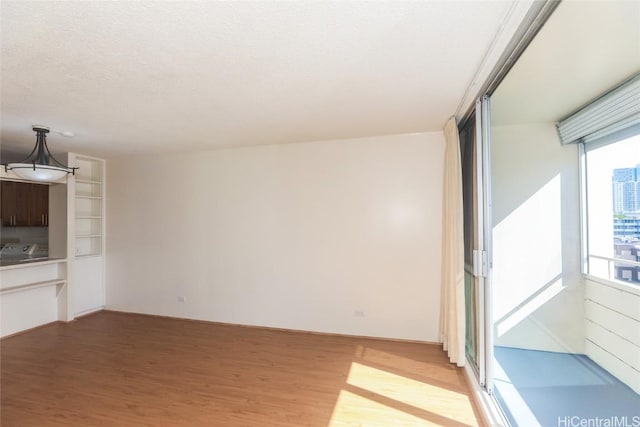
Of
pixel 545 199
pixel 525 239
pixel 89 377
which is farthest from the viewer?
pixel 89 377

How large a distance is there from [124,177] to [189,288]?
227 cm

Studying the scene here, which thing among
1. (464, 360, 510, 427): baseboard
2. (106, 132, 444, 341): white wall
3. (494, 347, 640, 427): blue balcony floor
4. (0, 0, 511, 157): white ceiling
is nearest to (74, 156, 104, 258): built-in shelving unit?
(106, 132, 444, 341): white wall

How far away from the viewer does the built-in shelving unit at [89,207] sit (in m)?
4.76

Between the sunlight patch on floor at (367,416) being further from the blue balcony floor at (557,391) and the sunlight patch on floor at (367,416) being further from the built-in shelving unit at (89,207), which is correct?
the built-in shelving unit at (89,207)

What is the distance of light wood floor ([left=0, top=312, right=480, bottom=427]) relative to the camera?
7.35 feet

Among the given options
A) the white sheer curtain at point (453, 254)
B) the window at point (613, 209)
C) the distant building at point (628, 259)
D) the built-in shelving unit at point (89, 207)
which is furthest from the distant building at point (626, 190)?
the built-in shelving unit at point (89, 207)

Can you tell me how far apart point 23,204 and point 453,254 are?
6.82m

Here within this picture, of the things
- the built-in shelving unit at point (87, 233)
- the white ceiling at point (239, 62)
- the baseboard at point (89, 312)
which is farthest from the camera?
the baseboard at point (89, 312)

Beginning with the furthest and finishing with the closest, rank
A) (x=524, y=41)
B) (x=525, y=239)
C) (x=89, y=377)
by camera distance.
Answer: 1. (x=89, y=377)
2. (x=525, y=239)
3. (x=524, y=41)

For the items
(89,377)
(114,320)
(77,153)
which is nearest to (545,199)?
(89,377)

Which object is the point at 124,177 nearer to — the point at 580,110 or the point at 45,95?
the point at 45,95

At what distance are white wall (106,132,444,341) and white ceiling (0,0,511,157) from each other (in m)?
0.75

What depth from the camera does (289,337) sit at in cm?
378

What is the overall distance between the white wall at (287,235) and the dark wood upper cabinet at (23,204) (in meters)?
1.16
